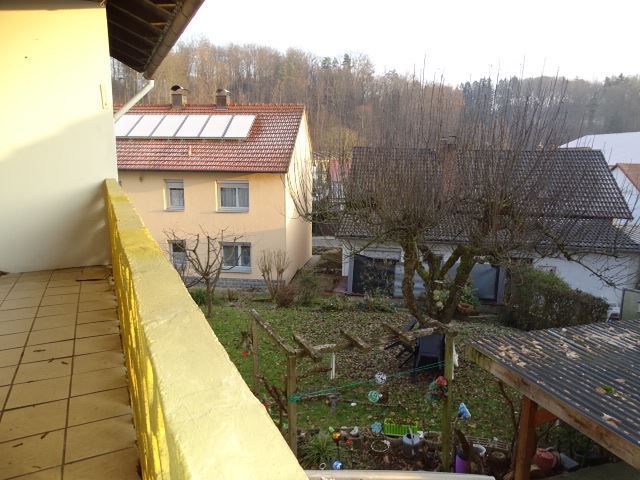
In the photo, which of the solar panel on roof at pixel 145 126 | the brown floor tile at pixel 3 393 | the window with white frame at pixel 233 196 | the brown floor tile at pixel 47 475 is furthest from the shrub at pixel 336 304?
the brown floor tile at pixel 47 475

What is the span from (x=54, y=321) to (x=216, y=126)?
1650 centimetres

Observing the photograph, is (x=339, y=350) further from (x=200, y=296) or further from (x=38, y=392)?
(x=200, y=296)

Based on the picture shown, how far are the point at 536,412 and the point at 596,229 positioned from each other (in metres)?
11.4

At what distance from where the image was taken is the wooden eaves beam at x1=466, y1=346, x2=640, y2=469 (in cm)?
417

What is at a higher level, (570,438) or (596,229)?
(596,229)

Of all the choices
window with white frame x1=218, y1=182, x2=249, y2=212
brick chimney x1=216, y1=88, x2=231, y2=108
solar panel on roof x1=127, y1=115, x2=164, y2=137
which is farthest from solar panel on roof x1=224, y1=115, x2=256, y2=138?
solar panel on roof x1=127, y1=115, x2=164, y2=137

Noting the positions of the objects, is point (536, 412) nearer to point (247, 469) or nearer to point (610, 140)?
point (247, 469)

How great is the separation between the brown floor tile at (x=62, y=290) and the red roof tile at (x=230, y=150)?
42.8 ft

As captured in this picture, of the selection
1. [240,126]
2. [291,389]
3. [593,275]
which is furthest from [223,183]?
[593,275]

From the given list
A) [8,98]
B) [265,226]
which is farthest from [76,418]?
[265,226]

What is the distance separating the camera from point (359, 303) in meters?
15.6

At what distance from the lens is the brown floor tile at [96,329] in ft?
10.8

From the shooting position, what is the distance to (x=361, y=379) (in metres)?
10.2

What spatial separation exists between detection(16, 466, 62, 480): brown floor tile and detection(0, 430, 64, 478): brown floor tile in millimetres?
→ 30
